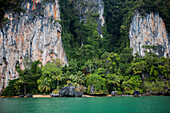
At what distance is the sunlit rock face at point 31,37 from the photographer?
33.8 m

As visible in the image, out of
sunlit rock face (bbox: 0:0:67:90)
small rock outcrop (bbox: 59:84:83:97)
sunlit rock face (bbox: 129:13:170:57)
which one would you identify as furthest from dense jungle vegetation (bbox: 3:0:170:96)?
small rock outcrop (bbox: 59:84:83:97)

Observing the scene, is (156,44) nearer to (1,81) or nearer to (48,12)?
(48,12)

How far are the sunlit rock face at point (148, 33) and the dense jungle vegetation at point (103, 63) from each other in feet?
4.33

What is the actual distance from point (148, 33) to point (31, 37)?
2438cm

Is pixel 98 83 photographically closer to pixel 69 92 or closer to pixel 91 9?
pixel 69 92

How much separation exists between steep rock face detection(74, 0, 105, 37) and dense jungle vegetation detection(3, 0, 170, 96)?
1095 millimetres

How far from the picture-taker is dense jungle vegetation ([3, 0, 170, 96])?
3008 cm

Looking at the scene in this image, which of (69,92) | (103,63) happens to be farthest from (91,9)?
(69,92)

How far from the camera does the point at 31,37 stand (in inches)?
1446

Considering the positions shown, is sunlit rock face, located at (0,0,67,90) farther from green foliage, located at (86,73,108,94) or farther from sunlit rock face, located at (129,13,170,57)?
sunlit rock face, located at (129,13,170,57)

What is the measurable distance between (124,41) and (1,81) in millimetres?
27224

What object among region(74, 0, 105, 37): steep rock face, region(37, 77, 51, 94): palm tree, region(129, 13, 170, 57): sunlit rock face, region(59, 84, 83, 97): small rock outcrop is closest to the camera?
region(59, 84, 83, 97): small rock outcrop

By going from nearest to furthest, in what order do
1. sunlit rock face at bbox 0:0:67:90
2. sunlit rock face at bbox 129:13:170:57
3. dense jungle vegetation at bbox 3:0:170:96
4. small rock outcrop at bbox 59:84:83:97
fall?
1. small rock outcrop at bbox 59:84:83:97
2. dense jungle vegetation at bbox 3:0:170:96
3. sunlit rock face at bbox 0:0:67:90
4. sunlit rock face at bbox 129:13:170:57

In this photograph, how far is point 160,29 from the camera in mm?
39719
